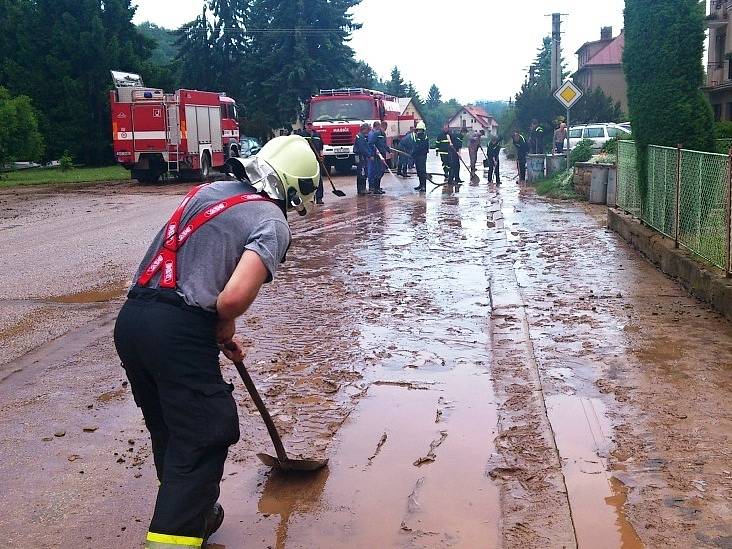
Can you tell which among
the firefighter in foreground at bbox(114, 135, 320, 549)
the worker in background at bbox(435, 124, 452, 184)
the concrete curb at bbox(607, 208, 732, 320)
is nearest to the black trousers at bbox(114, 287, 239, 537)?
the firefighter in foreground at bbox(114, 135, 320, 549)

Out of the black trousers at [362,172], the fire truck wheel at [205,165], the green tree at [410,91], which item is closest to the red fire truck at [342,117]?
the fire truck wheel at [205,165]

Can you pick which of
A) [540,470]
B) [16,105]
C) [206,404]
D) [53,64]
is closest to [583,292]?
[540,470]

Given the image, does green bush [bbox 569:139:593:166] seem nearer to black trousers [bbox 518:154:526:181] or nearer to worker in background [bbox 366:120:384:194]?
worker in background [bbox 366:120:384:194]

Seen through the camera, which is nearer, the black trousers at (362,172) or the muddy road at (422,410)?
the muddy road at (422,410)

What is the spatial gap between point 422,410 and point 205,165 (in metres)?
→ 24.2

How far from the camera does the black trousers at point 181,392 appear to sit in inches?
121

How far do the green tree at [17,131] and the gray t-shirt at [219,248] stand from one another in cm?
2932

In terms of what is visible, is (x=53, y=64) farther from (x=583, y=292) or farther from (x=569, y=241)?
(x=583, y=292)

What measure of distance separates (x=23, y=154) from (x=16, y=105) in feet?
5.81

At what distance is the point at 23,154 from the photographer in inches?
1235

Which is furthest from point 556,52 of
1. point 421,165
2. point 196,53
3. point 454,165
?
point 196,53

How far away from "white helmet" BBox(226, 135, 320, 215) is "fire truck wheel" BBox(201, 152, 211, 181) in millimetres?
25002

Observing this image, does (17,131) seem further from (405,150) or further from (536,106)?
(536,106)

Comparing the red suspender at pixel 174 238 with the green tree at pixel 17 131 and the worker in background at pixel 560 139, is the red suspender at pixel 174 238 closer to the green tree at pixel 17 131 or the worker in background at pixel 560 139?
the worker in background at pixel 560 139
